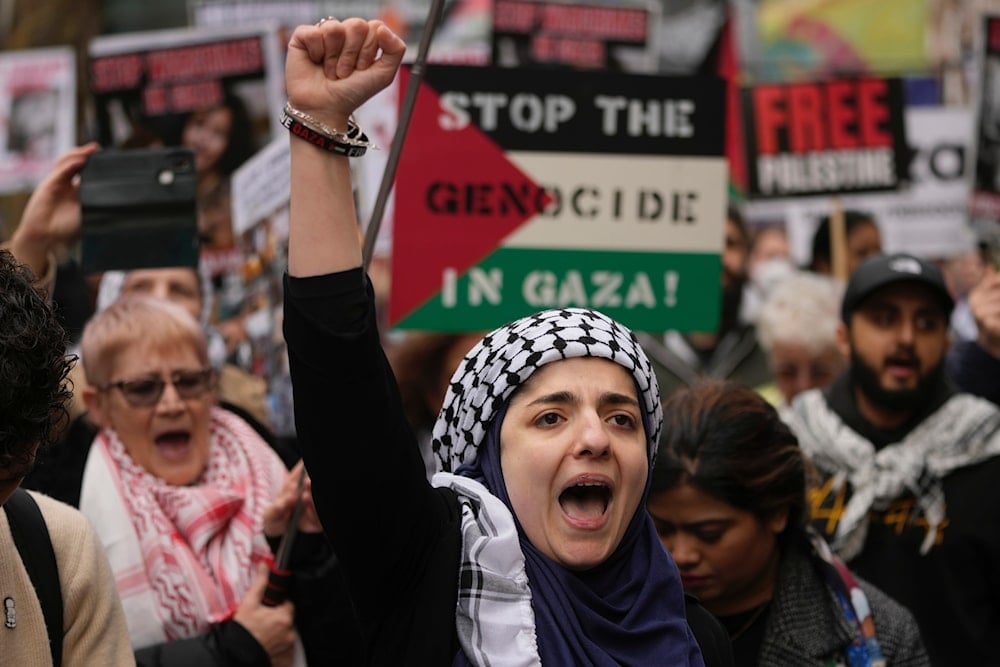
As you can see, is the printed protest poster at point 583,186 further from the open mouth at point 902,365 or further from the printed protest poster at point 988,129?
the printed protest poster at point 988,129

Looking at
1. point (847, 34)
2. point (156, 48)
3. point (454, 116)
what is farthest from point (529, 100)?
point (847, 34)

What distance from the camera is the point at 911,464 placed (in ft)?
13.4

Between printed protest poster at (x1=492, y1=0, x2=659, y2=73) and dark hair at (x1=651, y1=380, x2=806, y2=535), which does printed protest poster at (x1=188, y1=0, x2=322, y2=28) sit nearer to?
printed protest poster at (x1=492, y1=0, x2=659, y2=73)

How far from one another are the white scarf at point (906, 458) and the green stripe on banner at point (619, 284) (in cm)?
47

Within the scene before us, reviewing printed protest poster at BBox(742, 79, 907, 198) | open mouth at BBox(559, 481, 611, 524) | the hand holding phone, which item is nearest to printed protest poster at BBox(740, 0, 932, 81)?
printed protest poster at BBox(742, 79, 907, 198)

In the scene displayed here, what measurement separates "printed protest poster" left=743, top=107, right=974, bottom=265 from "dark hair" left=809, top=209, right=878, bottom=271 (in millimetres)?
29

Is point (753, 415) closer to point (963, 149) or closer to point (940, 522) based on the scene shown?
point (940, 522)

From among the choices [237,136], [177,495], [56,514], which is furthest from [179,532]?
[237,136]

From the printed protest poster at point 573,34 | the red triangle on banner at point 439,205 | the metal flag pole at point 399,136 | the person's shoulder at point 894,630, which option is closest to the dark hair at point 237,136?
the printed protest poster at point 573,34

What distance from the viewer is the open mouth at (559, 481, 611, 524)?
232 centimetres

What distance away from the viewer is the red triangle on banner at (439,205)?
405 centimetres

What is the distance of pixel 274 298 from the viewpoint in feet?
15.8

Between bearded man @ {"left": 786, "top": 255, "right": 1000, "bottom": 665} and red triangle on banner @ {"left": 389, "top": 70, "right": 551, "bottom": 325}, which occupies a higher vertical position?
red triangle on banner @ {"left": 389, "top": 70, "right": 551, "bottom": 325}

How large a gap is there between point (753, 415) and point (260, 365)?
81.8 inches
